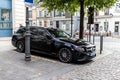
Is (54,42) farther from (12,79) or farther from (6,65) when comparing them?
(12,79)

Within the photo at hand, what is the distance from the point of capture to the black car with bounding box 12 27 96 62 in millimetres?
9766

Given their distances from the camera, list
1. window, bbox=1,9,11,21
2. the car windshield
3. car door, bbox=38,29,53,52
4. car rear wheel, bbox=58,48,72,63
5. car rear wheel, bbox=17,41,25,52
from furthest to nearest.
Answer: window, bbox=1,9,11,21, car rear wheel, bbox=17,41,25,52, the car windshield, car door, bbox=38,29,53,52, car rear wheel, bbox=58,48,72,63

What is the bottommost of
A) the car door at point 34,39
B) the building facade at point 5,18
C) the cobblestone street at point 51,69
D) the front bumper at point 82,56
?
the cobblestone street at point 51,69

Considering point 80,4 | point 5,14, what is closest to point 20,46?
point 80,4

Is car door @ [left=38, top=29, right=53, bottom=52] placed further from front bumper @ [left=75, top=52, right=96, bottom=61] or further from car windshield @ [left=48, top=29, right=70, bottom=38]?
front bumper @ [left=75, top=52, right=96, bottom=61]

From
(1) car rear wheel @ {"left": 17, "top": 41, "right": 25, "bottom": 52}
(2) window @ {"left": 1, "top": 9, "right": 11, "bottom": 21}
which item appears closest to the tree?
(1) car rear wheel @ {"left": 17, "top": 41, "right": 25, "bottom": 52}

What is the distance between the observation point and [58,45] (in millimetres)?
10211

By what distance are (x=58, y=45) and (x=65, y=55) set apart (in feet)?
1.93

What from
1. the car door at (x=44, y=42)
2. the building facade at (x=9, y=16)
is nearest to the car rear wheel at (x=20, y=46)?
the car door at (x=44, y=42)

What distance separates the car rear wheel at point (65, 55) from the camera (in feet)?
32.3

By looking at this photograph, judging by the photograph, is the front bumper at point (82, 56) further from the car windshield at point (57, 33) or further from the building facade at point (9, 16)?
the building facade at point (9, 16)

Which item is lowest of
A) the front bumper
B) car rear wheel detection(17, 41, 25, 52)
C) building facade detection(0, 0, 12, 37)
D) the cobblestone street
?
the cobblestone street

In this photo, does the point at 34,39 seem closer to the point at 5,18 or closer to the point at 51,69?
the point at 51,69

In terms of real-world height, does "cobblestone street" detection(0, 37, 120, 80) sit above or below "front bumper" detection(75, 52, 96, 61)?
below
